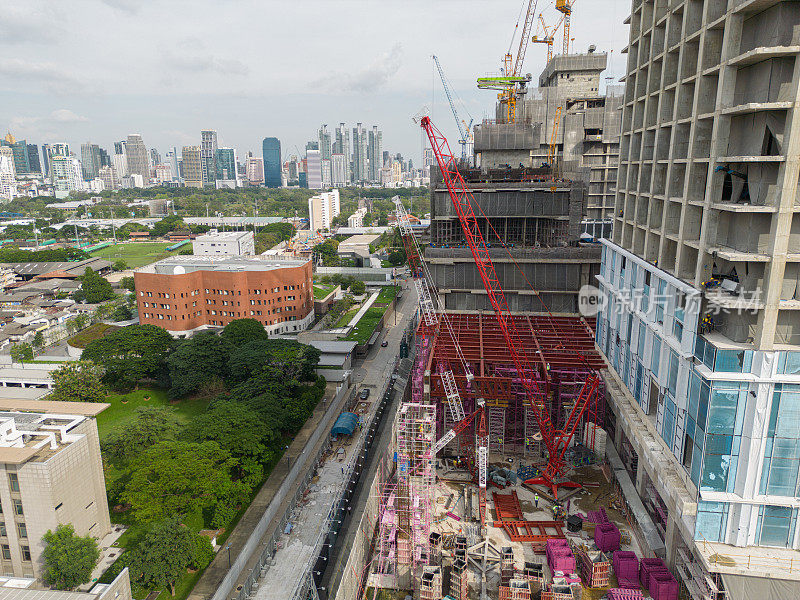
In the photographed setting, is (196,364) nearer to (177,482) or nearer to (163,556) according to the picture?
(177,482)

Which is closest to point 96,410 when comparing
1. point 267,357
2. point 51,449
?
point 51,449

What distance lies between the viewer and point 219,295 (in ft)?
260

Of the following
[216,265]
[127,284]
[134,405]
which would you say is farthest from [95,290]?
[134,405]

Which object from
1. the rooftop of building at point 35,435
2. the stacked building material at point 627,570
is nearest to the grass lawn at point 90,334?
the rooftop of building at point 35,435

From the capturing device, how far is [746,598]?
75.9 feet

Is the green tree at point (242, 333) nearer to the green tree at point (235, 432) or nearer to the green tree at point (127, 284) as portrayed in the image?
the green tree at point (235, 432)

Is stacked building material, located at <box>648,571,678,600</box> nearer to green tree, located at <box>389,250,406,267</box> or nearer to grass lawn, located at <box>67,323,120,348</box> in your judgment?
grass lawn, located at <box>67,323,120,348</box>

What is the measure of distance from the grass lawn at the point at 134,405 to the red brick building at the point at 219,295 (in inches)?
646

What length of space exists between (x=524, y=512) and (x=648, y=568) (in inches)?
331

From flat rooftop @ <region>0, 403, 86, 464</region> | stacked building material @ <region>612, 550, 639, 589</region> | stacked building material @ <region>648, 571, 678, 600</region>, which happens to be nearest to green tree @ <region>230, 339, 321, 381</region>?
flat rooftop @ <region>0, 403, 86, 464</region>

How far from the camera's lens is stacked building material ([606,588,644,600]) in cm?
2586

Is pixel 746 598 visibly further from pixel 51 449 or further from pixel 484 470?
pixel 51 449

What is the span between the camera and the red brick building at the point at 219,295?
252 feet

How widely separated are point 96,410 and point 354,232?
153277mm
